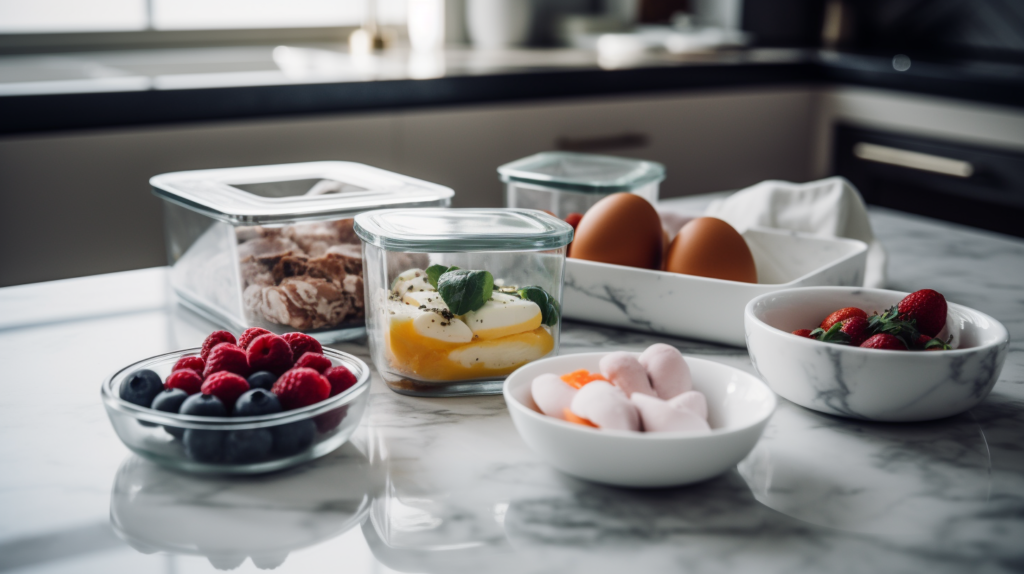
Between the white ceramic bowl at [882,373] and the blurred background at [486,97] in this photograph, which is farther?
the blurred background at [486,97]

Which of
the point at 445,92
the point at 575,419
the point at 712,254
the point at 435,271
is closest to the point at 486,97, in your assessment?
the point at 445,92

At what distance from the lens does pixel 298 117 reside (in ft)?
6.29

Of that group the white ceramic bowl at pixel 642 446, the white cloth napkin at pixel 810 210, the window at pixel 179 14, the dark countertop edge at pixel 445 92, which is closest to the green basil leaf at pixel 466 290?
the white ceramic bowl at pixel 642 446

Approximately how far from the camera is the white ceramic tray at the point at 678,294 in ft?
3.03

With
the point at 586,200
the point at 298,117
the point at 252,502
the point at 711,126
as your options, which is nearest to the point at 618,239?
the point at 586,200

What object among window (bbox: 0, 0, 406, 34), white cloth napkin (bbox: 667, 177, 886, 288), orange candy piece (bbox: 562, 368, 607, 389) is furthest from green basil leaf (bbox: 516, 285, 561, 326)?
window (bbox: 0, 0, 406, 34)

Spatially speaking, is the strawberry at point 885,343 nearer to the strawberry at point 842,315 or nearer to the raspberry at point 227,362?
the strawberry at point 842,315

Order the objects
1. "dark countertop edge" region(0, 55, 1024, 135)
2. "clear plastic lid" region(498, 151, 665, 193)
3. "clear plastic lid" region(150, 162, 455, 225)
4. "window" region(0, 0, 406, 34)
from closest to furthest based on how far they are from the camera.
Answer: "clear plastic lid" region(150, 162, 455, 225) < "clear plastic lid" region(498, 151, 665, 193) < "dark countertop edge" region(0, 55, 1024, 135) < "window" region(0, 0, 406, 34)

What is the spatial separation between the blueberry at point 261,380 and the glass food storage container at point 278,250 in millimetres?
235

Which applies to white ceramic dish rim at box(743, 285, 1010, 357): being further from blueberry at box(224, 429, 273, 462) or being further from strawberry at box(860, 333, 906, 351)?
blueberry at box(224, 429, 273, 462)

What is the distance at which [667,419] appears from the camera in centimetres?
60

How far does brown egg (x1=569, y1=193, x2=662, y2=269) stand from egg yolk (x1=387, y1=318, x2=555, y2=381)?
0.21 metres

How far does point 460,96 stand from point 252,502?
5.15 ft

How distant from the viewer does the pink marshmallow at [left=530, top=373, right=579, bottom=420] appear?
0.64m
